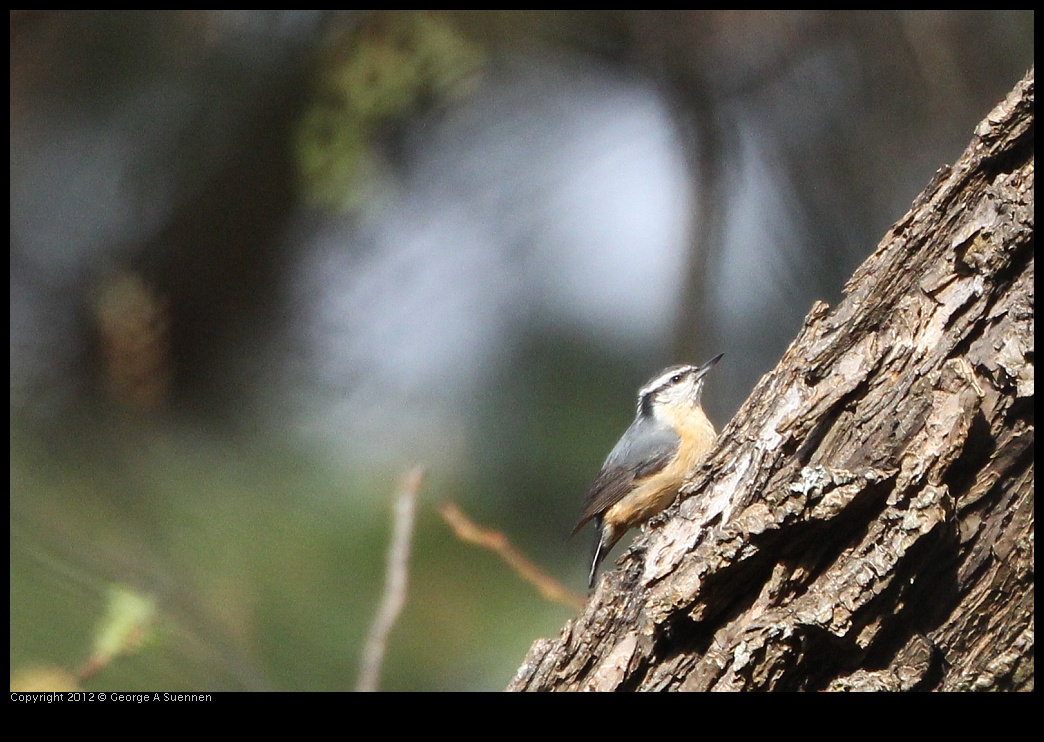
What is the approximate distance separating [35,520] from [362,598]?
1.16 metres

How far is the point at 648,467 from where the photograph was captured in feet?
11.1

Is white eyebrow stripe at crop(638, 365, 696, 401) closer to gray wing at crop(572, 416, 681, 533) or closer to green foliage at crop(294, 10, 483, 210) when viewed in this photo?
gray wing at crop(572, 416, 681, 533)

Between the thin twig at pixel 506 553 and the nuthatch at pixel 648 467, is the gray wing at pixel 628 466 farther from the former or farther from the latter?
the thin twig at pixel 506 553

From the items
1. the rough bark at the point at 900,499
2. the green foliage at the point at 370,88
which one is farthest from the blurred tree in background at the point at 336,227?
the rough bark at the point at 900,499

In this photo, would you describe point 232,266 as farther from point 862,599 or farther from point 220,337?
point 862,599

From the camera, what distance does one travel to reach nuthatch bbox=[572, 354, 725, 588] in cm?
333

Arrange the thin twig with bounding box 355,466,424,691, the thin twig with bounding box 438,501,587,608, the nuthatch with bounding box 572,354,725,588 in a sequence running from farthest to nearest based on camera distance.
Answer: the nuthatch with bounding box 572,354,725,588, the thin twig with bounding box 438,501,587,608, the thin twig with bounding box 355,466,424,691

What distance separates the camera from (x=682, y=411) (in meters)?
3.71

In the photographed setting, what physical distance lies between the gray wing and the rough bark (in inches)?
64.0

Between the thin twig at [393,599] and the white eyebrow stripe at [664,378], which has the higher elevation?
the white eyebrow stripe at [664,378]

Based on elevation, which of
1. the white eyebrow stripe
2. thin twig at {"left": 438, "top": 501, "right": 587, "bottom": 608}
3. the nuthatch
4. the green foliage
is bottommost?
thin twig at {"left": 438, "top": 501, "right": 587, "bottom": 608}

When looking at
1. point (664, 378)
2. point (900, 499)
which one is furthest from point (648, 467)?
point (900, 499)

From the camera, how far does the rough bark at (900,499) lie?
5.23ft

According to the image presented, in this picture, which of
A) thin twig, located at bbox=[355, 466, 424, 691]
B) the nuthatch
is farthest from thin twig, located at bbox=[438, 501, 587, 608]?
the nuthatch
